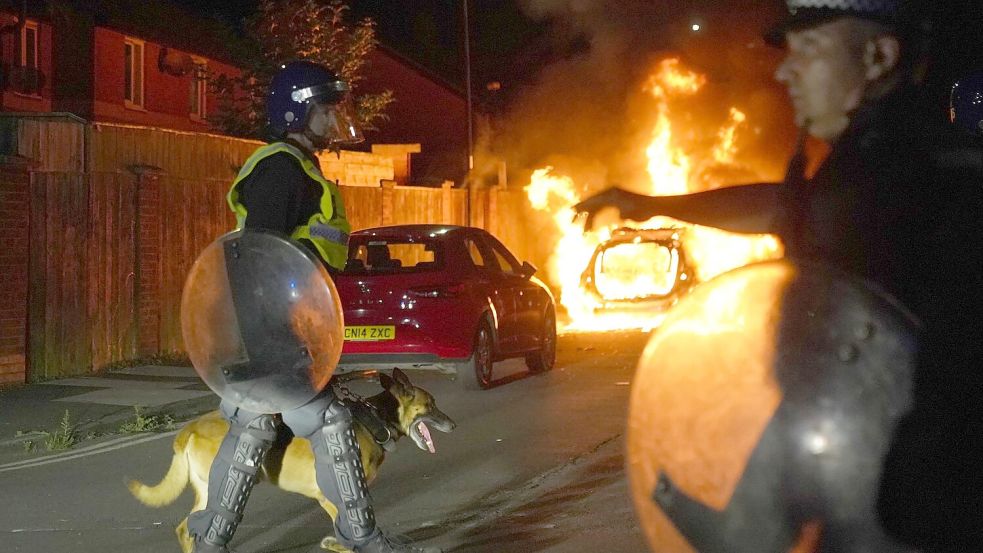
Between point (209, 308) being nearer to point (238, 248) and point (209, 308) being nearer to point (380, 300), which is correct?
point (238, 248)

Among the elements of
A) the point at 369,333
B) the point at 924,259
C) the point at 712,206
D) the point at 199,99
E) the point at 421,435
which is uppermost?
the point at 199,99

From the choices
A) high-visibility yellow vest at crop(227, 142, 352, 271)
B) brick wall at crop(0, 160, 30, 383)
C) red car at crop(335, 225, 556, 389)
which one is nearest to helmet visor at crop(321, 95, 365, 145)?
high-visibility yellow vest at crop(227, 142, 352, 271)

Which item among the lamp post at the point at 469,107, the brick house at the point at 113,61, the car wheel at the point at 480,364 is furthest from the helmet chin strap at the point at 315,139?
the lamp post at the point at 469,107

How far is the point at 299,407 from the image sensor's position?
481 cm

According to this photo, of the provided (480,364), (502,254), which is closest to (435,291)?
(480,364)

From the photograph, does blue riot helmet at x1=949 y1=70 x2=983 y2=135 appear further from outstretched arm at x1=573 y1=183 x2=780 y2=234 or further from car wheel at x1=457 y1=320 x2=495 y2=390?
car wheel at x1=457 y1=320 x2=495 y2=390

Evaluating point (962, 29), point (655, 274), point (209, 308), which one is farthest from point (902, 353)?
point (655, 274)

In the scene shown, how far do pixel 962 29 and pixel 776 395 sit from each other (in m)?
3.82

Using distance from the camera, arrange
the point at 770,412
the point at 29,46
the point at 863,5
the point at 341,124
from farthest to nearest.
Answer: the point at 29,46 → the point at 341,124 → the point at 863,5 → the point at 770,412

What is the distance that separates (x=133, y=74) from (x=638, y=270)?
14.4 meters

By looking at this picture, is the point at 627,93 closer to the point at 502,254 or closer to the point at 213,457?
the point at 502,254

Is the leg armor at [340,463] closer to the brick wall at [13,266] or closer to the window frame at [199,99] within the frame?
A: the brick wall at [13,266]

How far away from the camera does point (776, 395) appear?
199cm

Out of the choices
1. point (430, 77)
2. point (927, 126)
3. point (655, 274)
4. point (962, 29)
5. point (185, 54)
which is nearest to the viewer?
point (927, 126)
